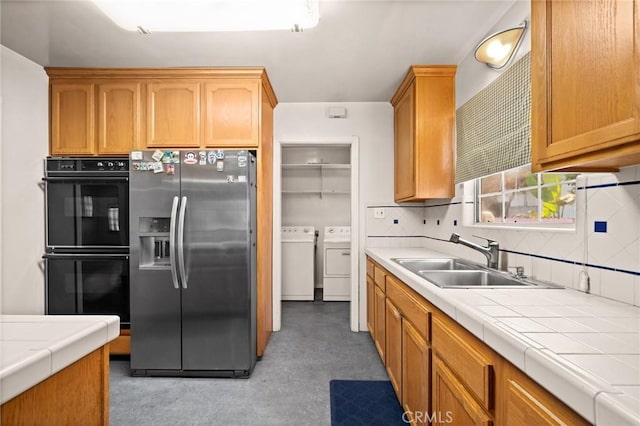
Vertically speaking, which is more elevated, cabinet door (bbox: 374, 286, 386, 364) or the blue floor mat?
cabinet door (bbox: 374, 286, 386, 364)

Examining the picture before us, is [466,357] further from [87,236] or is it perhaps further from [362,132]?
[87,236]

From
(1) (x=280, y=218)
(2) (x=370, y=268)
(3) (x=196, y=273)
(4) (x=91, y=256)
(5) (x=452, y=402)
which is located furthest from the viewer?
(1) (x=280, y=218)

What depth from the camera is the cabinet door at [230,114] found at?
100 inches

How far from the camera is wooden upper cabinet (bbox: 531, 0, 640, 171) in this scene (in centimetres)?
76

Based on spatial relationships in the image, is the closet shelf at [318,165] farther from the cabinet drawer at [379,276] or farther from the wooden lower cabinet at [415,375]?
the wooden lower cabinet at [415,375]

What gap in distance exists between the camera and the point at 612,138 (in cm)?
79

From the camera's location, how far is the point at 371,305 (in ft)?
9.38

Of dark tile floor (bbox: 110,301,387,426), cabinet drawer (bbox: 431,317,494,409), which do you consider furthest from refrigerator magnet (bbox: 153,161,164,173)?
cabinet drawer (bbox: 431,317,494,409)

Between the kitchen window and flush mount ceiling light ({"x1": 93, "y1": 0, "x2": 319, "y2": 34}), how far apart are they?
1519 mm

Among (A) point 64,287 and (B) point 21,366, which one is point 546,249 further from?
(A) point 64,287

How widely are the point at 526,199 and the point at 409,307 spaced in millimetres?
976

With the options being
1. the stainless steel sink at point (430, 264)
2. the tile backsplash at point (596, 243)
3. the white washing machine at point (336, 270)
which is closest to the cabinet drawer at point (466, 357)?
the tile backsplash at point (596, 243)

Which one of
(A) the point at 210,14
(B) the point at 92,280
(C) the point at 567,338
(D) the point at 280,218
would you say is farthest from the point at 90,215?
(C) the point at 567,338

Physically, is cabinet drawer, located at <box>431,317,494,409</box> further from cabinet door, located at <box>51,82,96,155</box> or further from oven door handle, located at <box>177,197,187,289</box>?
cabinet door, located at <box>51,82,96,155</box>
